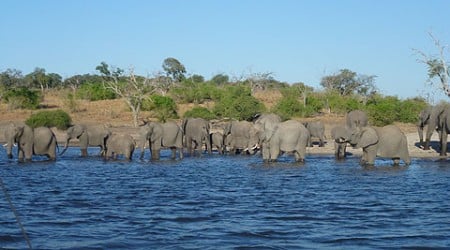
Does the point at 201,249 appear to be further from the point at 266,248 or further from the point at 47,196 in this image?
the point at 47,196

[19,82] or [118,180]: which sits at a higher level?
[19,82]

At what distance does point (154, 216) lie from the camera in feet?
42.8

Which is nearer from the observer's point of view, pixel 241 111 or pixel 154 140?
pixel 154 140

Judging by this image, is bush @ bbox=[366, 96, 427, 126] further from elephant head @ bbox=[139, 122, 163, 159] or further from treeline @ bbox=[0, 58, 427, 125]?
elephant head @ bbox=[139, 122, 163, 159]

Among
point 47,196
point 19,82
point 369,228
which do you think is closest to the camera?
point 369,228

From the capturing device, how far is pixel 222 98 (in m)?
54.1

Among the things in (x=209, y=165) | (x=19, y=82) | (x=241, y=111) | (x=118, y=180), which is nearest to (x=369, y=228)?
(x=118, y=180)

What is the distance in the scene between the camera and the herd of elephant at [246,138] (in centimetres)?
2381

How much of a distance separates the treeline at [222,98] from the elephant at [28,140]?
18.7 metres

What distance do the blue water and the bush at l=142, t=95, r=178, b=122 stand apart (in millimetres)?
25826

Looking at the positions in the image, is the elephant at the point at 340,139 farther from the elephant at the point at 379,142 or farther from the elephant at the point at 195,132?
the elephant at the point at 195,132

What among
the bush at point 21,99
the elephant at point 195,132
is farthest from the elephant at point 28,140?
the bush at point 21,99

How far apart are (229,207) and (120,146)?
14.4m

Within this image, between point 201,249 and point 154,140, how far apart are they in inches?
770
